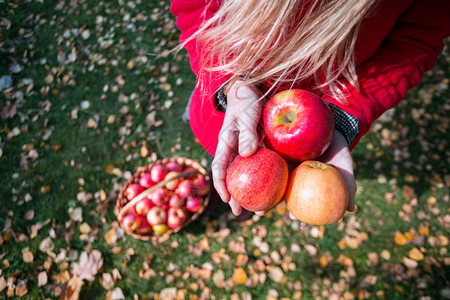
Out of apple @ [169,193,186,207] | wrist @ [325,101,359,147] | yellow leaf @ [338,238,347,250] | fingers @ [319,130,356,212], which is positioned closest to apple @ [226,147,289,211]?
fingers @ [319,130,356,212]

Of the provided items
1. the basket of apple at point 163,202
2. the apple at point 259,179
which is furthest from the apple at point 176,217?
the apple at point 259,179

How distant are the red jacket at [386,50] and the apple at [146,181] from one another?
4.03 ft

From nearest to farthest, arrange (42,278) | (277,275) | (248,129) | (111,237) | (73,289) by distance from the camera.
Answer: (248,129) → (277,275) → (73,289) → (42,278) → (111,237)

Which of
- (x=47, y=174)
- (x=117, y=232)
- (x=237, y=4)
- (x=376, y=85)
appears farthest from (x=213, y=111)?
(x=47, y=174)

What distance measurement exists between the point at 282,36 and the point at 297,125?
40 centimetres

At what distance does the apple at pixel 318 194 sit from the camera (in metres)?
1.30

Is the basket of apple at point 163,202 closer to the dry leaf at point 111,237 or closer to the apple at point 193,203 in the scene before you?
the apple at point 193,203

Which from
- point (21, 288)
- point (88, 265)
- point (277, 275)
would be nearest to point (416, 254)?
point (277, 275)

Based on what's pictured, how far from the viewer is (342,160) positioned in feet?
5.03

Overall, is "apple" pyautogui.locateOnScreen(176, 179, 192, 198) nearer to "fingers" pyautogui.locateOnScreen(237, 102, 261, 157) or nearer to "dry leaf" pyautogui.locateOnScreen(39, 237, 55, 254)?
"fingers" pyautogui.locateOnScreen(237, 102, 261, 157)

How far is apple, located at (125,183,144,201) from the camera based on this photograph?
2510mm

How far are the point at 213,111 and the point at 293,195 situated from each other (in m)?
0.64

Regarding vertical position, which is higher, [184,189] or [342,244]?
[184,189]

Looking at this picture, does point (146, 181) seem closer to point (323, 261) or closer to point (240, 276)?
point (240, 276)
